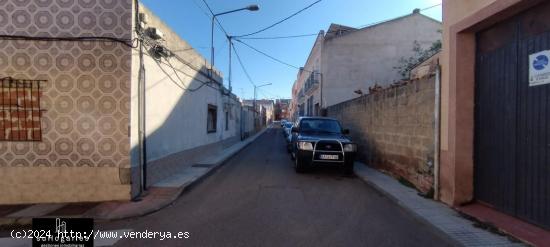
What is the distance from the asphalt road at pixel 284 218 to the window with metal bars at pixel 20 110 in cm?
272

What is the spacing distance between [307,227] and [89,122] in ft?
15.0

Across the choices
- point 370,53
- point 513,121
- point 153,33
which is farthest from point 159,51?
point 370,53

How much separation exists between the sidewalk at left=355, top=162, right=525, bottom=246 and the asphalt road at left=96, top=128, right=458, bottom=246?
0.52ft

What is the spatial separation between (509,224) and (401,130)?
4.08 m

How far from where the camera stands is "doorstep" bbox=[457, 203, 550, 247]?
4336 mm

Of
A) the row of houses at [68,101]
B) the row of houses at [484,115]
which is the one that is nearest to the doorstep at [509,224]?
the row of houses at [484,115]

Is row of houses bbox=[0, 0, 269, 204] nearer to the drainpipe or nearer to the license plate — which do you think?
A: the license plate

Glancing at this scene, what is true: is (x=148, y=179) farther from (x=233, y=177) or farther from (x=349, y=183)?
(x=349, y=183)

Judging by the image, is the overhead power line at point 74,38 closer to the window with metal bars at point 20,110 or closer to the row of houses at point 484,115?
the window with metal bars at point 20,110

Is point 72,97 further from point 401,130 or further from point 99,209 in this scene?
point 401,130

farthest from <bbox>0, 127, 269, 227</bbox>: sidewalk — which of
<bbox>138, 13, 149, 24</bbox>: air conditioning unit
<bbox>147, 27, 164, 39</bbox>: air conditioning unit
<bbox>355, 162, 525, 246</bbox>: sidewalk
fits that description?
<bbox>355, 162, 525, 246</bbox>: sidewalk

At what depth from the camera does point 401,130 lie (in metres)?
8.77

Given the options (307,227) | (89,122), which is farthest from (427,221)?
(89,122)

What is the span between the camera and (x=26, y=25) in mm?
6355
